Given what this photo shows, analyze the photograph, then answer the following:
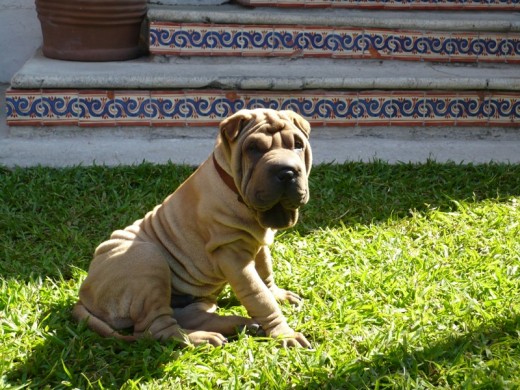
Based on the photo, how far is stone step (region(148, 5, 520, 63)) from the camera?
716cm

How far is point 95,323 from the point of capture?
13.1 ft

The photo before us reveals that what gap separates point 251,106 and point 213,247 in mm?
3053

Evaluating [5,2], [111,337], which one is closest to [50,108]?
[5,2]

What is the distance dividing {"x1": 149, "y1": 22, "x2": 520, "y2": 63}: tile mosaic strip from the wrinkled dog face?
345cm

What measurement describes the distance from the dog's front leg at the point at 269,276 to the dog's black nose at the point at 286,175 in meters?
0.65

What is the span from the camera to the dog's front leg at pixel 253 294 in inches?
153

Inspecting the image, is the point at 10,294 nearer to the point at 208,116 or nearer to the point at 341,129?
the point at 208,116

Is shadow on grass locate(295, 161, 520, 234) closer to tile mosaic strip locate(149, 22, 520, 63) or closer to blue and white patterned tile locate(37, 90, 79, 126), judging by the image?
tile mosaic strip locate(149, 22, 520, 63)

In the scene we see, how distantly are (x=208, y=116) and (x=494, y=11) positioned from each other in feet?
10.0

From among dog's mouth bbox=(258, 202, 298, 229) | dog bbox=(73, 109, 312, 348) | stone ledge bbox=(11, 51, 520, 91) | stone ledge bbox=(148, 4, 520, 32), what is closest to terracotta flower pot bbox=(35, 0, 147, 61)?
stone ledge bbox=(11, 51, 520, 91)

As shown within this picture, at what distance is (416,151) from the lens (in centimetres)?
687

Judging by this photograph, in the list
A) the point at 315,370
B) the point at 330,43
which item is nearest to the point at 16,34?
the point at 330,43

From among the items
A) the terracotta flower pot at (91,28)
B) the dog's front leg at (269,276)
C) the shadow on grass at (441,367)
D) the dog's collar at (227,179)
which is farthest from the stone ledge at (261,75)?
the shadow on grass at (441,367)

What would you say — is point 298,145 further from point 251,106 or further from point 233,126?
point 251,106
